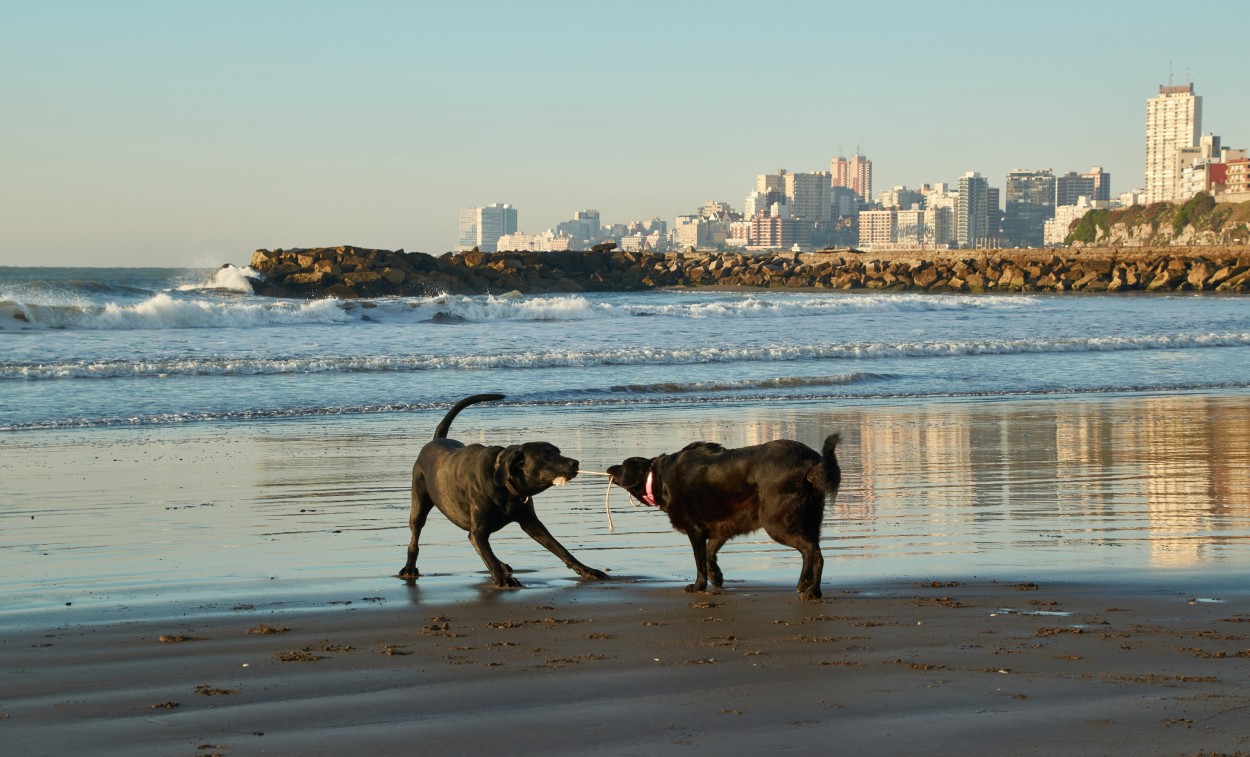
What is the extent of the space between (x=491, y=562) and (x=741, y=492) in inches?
50.7

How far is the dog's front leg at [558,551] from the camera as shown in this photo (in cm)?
657

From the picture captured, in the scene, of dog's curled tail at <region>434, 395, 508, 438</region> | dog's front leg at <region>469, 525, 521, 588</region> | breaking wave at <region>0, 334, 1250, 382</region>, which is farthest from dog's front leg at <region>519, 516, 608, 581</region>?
breaking wave at <region>0, 334, 1250, 382</region>

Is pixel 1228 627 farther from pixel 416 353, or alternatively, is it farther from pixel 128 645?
pixel 416 353

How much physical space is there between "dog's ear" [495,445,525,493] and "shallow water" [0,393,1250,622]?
0.54 meters

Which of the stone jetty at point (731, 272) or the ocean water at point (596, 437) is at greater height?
the stone jetty at point (731, 272)

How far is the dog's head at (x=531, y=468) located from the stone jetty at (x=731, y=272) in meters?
43.5

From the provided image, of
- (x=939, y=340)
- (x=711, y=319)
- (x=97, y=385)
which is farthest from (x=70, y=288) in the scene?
(x=939, y=340)

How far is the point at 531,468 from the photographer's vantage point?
6.30 meters

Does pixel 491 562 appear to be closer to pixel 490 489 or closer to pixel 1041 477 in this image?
pixel 490 489

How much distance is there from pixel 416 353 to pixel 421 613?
57.2 feet

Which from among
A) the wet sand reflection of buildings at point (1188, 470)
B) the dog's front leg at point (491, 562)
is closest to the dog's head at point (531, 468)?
the dog's front leg at point (491, 562)

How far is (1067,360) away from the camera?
72.8 ft

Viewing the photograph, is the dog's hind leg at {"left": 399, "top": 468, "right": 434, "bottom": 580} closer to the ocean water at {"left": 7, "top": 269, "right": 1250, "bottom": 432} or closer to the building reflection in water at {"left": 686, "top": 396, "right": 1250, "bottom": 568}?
the building reflection in water at {"left": 686, "top": 396, "right": 1250, "bottom": 568}

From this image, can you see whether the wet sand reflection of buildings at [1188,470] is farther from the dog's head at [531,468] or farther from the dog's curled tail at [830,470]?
the dog's head at [531,468]
